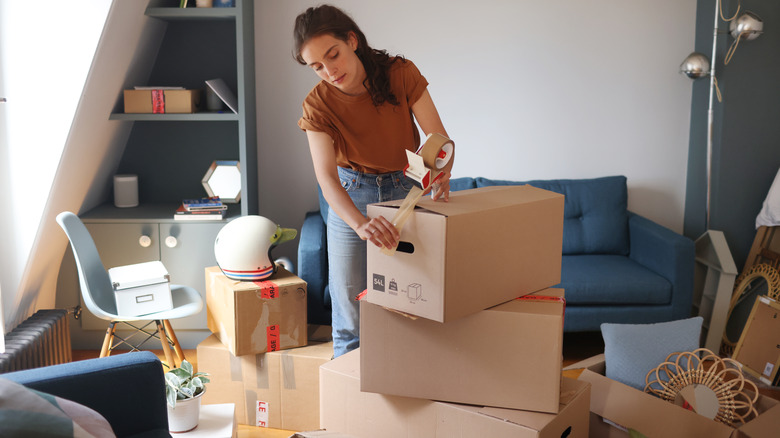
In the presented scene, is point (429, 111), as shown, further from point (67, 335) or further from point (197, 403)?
point (67, 335)

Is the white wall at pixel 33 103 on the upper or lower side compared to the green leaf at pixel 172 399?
upper

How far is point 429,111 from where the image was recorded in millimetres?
2006

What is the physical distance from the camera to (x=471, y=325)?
63.3 inches

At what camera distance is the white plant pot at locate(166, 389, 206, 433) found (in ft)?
7.00

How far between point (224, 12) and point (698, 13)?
2431mm

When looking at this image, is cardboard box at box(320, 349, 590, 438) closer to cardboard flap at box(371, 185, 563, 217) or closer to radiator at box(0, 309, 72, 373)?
cardboard flap at box(371, 185, 563, 217)

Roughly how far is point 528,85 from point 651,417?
7.24ft

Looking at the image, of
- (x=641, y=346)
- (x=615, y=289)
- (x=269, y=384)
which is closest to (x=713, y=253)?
(x=615, y=289)

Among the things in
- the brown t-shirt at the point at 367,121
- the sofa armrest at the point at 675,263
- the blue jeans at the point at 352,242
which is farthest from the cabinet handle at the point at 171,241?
the sofa armrest at the point at 675,263

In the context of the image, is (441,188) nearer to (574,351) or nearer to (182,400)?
(182,400)

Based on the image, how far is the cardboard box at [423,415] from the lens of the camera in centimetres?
158

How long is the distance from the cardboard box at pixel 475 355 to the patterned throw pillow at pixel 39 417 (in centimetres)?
65

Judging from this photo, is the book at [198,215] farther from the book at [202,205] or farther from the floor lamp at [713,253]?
the floor lamp at [713,253]

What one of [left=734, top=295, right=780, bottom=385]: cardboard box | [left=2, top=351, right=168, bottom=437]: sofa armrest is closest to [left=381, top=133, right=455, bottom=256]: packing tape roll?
[left=2, top=351, right=168, bottom=437]: sofa armrest
